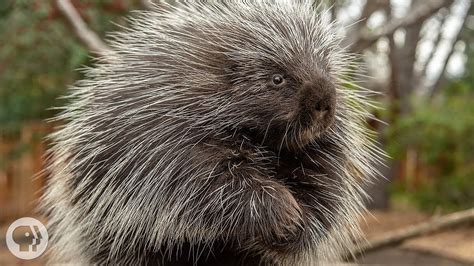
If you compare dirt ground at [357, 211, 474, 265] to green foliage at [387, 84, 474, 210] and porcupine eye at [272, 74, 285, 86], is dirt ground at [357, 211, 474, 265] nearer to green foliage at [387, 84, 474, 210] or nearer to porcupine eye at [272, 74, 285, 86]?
green foliage at [387, 84, 474, 210]

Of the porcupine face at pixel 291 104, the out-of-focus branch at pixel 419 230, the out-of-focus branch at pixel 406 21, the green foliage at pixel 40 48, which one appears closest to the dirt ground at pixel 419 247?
the out-of-focus branch at pixel 419 230

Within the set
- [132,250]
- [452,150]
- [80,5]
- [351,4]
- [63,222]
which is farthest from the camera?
[452,150]

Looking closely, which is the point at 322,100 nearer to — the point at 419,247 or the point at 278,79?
the point at 278,79

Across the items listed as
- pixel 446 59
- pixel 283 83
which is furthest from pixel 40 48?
pixel 446 59

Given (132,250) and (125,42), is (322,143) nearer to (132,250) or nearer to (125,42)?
(132,250)

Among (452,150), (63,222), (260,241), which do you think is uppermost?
(260,241)

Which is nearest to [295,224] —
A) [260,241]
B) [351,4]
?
[260,241]

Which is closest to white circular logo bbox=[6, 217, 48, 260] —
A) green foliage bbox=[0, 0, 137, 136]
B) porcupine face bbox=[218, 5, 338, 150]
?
porcupine face bbox=[218, 5, 338, 150]
